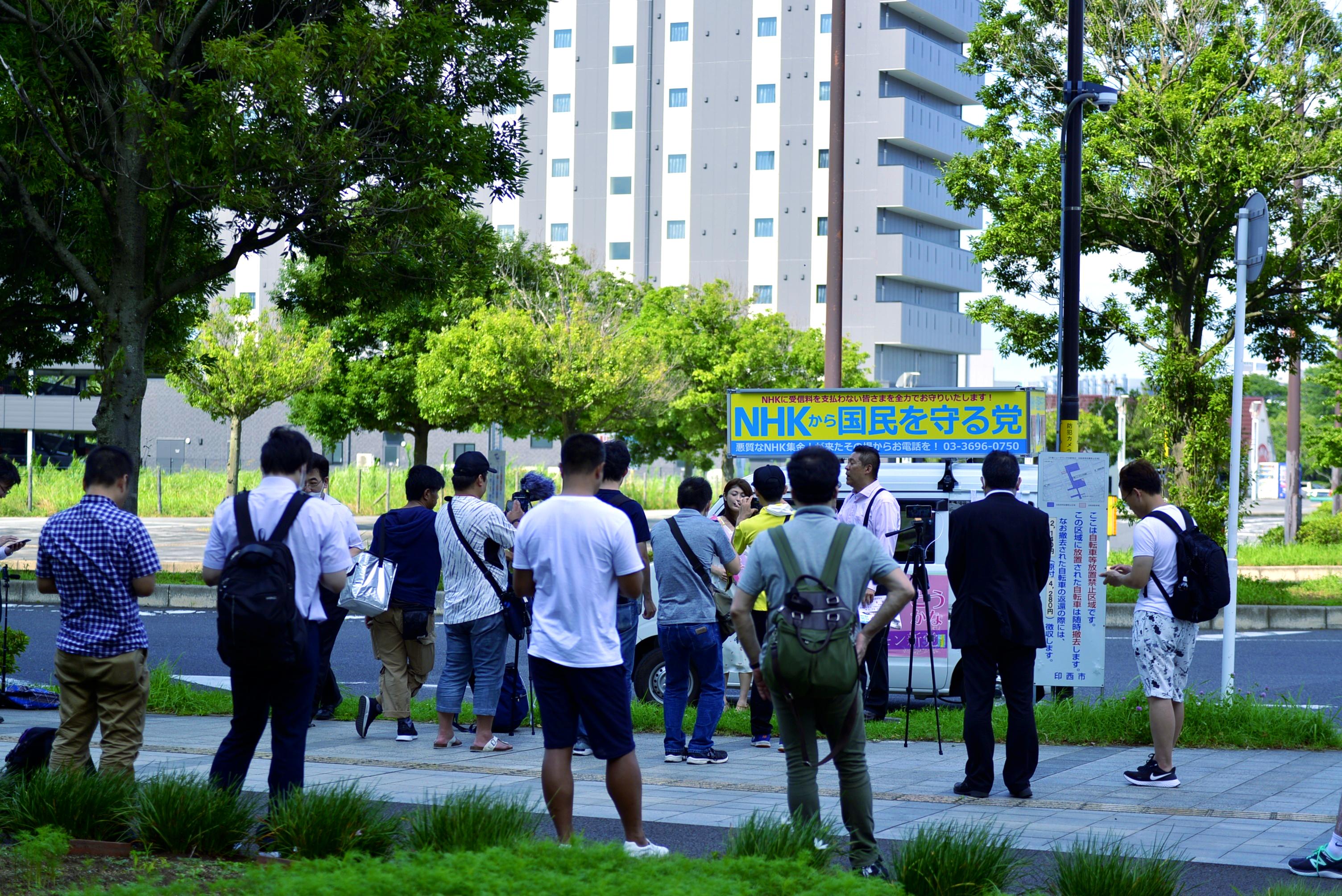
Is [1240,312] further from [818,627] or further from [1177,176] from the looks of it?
[1177,176]

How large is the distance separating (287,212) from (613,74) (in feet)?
171

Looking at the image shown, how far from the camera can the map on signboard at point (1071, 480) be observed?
9.53 meters

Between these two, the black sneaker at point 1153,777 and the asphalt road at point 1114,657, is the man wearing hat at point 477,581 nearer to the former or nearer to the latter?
the asphalt road at point 1114,657

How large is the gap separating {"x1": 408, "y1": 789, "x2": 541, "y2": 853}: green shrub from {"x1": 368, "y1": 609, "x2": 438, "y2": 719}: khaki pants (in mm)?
3743

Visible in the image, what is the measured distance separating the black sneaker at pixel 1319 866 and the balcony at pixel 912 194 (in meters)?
52.9

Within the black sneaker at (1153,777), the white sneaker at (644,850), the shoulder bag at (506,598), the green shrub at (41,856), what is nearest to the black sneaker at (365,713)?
the shoulder bag at (506,598)

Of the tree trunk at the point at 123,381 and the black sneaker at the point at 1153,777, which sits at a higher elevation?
the tree trunk at the point at 123,381

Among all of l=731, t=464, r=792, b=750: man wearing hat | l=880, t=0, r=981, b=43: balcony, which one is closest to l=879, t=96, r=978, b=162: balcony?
l=880, t=0, r=981, b=43: balcony

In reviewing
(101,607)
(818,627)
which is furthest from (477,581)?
(818,627)

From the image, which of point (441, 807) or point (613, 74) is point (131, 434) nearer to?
point (441, 807)

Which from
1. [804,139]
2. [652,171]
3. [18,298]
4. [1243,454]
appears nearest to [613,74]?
[652,171]

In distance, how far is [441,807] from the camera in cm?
540

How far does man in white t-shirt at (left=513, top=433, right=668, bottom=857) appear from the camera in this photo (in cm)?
566

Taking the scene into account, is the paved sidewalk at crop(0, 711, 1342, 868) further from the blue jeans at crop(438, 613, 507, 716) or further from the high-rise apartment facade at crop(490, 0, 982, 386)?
the high-rise apartment facade at crop(490, 0, 982, 386)
